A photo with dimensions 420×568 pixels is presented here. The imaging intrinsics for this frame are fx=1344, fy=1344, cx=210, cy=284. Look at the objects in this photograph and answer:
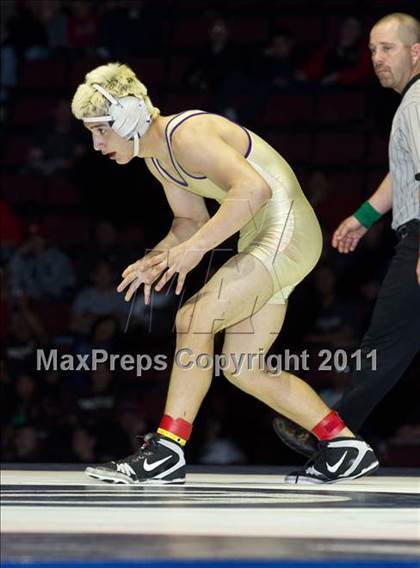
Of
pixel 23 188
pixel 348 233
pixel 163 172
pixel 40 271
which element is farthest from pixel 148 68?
pixel 163 172

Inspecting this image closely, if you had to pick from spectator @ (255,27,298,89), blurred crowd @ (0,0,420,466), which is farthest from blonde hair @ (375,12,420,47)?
spectator @ (255,27,298,89)

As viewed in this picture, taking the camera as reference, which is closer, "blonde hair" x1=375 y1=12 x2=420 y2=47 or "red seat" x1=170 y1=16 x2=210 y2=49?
"blonde hair" x1=375 y1=12 x2=420 y2=47

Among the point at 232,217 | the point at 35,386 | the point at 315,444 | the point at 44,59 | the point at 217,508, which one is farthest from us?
the point at 44,59

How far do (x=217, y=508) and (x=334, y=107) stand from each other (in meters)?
5.23

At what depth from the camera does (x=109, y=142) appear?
3588mm

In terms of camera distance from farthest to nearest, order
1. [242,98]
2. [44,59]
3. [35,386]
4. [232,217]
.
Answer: [44,59] → [242,98] → [35,386] → [232,217]

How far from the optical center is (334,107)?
310 inches

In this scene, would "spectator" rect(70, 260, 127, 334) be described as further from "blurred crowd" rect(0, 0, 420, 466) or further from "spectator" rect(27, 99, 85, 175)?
"spectator" rect(27, 99, 85, 175)

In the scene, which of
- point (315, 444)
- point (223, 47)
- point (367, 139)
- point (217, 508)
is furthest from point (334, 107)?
point (217, 508)

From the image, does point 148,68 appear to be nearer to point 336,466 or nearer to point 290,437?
point 290,437

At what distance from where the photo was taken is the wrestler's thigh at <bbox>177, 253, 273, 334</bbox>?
3.48m

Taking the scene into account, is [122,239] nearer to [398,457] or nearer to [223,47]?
[223,47]

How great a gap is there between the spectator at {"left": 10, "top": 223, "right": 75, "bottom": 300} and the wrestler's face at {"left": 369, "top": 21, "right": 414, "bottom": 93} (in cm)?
374

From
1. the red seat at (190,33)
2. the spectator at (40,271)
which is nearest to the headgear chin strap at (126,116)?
the spectator at (40,271)
